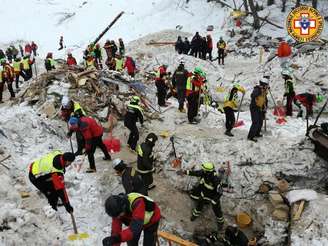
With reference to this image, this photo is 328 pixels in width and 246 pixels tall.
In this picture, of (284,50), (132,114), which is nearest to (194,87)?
(132,114)

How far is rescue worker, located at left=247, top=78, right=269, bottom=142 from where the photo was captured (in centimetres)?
1134

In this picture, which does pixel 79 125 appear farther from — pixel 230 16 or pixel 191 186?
pixel 230 16

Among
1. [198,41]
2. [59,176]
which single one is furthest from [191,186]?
[198,41]

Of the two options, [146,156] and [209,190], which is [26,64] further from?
[209,190]

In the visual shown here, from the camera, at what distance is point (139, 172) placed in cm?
980

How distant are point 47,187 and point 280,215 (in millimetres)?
5367

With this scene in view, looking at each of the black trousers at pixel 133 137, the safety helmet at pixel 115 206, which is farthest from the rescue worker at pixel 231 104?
the safety helmet at pixel 115 206

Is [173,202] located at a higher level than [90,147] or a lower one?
lower

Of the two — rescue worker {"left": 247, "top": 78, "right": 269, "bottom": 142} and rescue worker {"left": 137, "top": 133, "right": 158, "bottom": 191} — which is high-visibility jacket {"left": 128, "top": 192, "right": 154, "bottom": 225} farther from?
rescue worker {"left": 247, "top": 78, "right": 269, "bottom": 142}

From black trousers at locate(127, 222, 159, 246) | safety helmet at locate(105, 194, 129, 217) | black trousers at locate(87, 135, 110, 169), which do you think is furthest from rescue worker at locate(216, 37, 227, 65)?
safety helmet at locate(105, 194, 129, 217)

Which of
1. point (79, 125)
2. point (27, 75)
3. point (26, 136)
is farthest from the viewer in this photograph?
point (27, 75)

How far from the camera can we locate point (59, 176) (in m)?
8.12

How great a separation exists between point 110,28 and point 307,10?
17680mm

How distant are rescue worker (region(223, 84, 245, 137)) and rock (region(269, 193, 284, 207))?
242 centimetres
